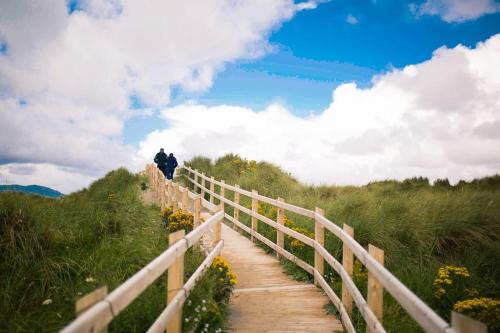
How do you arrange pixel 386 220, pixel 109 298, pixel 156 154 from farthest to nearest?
pixel 156 154
pixel 386 220
pixel 109 298

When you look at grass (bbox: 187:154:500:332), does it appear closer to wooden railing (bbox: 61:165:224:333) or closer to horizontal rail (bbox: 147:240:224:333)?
horizontal rail (bbox: 147:240:224:333)

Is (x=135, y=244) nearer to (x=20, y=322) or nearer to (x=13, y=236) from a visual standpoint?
(x=13, y=236)

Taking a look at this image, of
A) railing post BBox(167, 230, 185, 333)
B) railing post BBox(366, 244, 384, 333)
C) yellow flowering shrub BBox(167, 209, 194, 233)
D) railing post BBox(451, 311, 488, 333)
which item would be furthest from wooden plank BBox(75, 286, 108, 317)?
yellow flowering shrub BBox(167, 209, 194, 233)

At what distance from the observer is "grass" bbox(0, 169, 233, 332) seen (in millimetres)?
3951

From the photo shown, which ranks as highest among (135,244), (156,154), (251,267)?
(156,154)

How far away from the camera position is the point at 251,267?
307 inches

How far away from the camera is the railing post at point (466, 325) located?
1902 mm

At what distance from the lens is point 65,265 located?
16.5ft

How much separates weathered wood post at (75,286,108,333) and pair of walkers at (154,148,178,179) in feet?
63.1

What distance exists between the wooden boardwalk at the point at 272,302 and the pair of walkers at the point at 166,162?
44.5 feet

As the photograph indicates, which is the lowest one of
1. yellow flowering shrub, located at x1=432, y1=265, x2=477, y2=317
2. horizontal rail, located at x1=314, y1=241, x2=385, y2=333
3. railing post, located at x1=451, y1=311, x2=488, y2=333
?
yellow flowering shrub, located at x1=432, y1=265, x2=477, y2=317

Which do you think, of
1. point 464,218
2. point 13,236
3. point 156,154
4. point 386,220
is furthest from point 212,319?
point 156,154

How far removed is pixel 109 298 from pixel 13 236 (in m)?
3.79

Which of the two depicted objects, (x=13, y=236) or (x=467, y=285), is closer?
(x=13, y=236)
